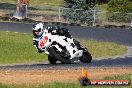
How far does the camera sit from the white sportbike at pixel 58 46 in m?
22.9

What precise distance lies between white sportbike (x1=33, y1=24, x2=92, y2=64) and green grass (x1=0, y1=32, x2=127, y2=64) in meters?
5.96

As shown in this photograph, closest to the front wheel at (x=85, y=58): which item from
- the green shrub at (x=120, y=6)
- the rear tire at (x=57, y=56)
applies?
the rear tire at (x=57, y=56)

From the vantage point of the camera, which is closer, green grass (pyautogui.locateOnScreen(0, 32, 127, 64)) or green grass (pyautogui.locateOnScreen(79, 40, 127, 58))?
green grass (pyautogui.locateOnScreen(0, 32, 127, 64))

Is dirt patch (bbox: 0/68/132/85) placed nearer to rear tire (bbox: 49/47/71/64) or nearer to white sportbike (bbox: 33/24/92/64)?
white sportbike (bbox: 33/24/92/64)

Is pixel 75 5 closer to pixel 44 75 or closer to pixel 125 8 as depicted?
pixel 125 8

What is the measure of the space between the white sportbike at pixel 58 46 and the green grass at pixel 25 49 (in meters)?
5.96

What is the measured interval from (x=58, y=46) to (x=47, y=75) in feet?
10.9

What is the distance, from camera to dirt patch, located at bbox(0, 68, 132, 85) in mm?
18625

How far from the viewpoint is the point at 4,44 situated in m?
34.3

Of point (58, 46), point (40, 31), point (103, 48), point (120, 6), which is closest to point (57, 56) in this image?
point (58, 46)

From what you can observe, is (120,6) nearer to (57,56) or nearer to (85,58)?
(85,58)

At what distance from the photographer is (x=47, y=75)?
20.4 m

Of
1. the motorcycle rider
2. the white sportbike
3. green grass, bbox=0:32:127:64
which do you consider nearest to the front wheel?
the white sportbike

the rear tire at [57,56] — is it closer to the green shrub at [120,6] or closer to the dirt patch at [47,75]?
the dirt patch at [47,75]
